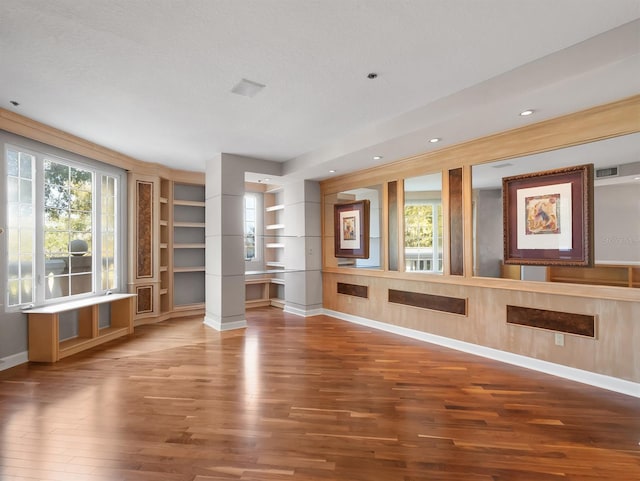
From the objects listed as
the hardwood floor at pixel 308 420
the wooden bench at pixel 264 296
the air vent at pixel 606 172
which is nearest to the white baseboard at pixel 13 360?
the hardwood floor at pixel 308 420

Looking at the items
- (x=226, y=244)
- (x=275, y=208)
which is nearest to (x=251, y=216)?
(x=275, y=208)

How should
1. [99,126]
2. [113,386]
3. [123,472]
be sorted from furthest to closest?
[99,126]
[113,386]
[123,472]

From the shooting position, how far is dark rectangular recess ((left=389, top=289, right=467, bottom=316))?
4.44 m

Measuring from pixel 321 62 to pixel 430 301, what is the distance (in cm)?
347

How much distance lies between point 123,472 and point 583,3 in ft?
13.3

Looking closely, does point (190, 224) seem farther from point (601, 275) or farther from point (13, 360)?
point (601, 275)

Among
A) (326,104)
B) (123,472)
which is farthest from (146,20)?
(123,472)

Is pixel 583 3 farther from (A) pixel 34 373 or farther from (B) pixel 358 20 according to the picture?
(A) pixel 34 373

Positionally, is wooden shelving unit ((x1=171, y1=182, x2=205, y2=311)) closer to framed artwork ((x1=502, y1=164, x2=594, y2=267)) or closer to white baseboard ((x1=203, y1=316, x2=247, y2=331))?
white baseboard ((x1=203, y1=316, x2=247, y2=331))

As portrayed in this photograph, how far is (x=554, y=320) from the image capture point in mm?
3529

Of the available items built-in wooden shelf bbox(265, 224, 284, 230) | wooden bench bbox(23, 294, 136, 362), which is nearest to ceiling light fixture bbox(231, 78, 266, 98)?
wooden bench bbox(23, 294, 136, 362)

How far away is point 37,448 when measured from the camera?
2.30 meters

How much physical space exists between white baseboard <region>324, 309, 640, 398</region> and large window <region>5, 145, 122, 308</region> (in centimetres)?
469

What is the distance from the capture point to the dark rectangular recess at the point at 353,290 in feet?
19.3
